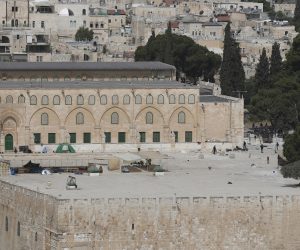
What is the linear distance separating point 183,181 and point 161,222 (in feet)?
15.6

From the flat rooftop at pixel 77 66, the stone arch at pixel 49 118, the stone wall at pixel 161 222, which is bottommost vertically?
the stone wall at pixel 161 222

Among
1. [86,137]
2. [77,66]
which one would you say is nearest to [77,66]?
[77,66]

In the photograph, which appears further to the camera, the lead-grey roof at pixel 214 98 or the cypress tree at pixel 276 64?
the cypress tree at pixel 276 64

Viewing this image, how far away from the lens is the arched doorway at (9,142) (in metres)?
72.6

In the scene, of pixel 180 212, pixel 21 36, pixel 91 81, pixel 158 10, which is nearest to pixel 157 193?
pixel 180 212

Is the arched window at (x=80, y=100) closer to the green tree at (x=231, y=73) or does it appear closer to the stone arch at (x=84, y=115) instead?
the stone arch at (x=84, y=115)

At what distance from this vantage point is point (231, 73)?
91875 millimetres

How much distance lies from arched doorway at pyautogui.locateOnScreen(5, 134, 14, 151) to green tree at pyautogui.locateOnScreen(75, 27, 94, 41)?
50.8 m

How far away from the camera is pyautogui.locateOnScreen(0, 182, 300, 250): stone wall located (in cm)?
5519

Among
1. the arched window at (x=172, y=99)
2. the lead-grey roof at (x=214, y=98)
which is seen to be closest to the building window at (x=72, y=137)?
the arched window at (x=172, y=99)

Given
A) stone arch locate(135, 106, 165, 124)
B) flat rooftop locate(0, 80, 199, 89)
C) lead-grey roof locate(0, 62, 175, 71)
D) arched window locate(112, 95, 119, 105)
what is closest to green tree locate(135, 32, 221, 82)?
lead-grey roof locate(0, 62, 175, 71)

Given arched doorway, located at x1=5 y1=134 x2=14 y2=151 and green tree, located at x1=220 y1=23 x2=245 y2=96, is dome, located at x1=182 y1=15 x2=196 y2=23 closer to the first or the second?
green tree, located at x1=220 y1=23 x2=245 y2=96

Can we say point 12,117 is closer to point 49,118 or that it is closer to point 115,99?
point 49,118

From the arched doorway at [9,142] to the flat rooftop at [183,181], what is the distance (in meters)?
7.06
